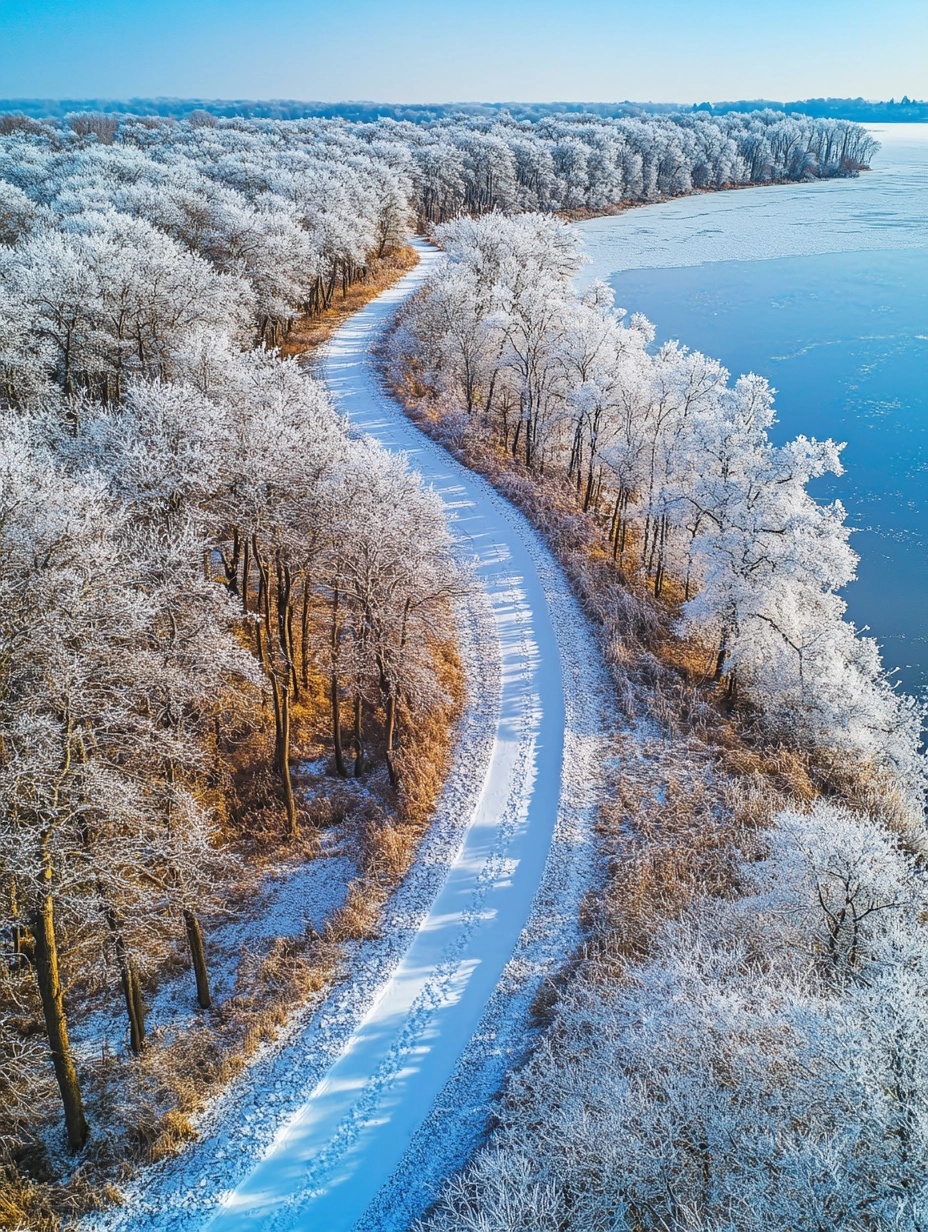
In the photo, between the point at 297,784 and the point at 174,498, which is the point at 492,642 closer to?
the point at 297,784

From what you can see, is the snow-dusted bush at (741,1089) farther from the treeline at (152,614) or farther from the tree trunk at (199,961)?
the treeline at (152,614)

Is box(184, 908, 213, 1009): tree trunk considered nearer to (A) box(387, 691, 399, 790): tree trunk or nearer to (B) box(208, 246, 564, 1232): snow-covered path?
(B) box(208, 246, 564, 1232): snow-covered path

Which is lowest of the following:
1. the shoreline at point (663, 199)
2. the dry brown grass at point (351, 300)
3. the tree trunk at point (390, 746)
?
the tree trunk at point (390, 746)

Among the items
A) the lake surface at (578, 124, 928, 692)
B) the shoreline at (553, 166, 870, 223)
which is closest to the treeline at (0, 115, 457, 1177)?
the lake surface at (578, 124, 928, 692)

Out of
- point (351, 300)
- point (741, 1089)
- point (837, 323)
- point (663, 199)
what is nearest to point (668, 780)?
point (741, 1089)

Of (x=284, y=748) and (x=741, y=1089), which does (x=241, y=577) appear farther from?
(x=741, y=1089)

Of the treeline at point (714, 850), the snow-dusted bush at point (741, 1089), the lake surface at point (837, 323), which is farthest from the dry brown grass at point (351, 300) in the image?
the snow-dusted bush at point (741, 1089)
